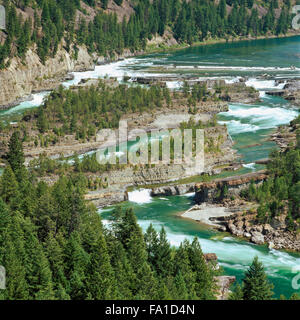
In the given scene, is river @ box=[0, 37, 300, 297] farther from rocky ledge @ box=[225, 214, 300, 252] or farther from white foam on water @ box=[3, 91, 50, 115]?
rocky ledge @ box=[225, 214, 300, 252]

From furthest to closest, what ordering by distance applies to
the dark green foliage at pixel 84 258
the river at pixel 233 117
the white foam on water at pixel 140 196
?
the white foam on water at pixel 140 196 < the river at pixel 233 117 < the dark green foliage at pixel 84 258

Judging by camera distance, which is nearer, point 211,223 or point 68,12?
point 211,223

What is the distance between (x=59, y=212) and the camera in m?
57.6

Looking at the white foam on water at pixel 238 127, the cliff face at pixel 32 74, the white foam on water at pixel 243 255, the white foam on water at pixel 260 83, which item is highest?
the cliff face at pixel 32 74

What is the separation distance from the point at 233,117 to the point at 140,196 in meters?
42.2

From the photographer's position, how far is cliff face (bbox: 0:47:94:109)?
402 feet

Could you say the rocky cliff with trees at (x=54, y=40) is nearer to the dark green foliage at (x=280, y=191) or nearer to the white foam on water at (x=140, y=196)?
the white foam on water at (x=140, y=196)

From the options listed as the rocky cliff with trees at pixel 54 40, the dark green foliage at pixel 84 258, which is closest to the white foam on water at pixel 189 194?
the dark green foliage at pixel 84 258

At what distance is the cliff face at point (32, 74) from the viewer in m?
122

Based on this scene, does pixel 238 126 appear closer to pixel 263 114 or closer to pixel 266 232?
pixel 263 114

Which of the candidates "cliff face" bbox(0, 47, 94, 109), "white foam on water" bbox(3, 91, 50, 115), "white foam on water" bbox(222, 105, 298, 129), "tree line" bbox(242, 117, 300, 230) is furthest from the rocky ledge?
"cliff face" bbox(0, 47, 94, 109)
